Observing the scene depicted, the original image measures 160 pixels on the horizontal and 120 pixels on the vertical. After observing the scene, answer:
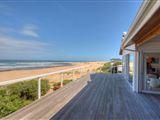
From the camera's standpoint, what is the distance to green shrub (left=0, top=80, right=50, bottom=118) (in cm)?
484

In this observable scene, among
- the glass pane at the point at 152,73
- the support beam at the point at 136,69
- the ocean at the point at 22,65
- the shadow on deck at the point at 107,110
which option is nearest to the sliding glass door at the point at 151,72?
the glass pane at the point at 152,73

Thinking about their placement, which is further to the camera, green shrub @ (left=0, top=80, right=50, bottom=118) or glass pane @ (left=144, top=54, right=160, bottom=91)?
glass pane @ (left=144, top=54, right=160, bottom=91)

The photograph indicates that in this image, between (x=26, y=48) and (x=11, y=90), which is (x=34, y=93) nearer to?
(x=11, y=90)

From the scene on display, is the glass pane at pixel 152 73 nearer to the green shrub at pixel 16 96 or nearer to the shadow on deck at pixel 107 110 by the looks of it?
the shadow on deck at pixel 107 110

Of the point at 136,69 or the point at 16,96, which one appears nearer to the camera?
the point at 16,96

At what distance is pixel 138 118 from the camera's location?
3932 mm

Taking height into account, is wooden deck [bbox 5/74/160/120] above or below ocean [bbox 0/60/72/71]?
below

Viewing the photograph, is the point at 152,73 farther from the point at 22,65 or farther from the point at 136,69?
the point at 22,65

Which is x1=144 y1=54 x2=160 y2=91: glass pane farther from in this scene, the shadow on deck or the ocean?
the ocean

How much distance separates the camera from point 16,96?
580 centimetres

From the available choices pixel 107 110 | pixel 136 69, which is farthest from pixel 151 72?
pixel 107 110

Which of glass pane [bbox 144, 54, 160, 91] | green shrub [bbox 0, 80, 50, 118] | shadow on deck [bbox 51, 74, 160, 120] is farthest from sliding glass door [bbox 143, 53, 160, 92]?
green shrub [bbox 0, 80, 50, 118]

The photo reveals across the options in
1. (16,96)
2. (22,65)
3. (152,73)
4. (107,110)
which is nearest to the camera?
(107,110)

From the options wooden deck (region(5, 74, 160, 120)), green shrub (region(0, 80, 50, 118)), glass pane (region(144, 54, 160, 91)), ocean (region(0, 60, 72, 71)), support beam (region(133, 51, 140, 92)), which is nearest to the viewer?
wooden deck (region(5, 74, 160, 120))
